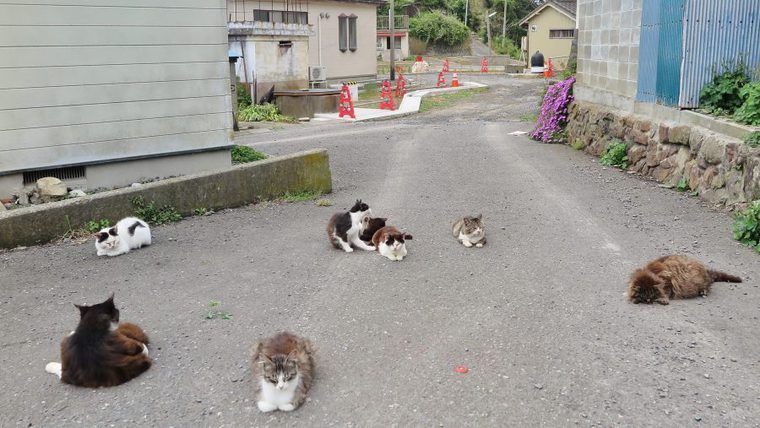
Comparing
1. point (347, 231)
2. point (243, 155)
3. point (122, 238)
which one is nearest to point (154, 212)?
point (122, 238)

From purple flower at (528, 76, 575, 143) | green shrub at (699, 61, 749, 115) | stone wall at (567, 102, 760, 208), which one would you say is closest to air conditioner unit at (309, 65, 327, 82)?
purple flower at (528, 76, 575, 143)

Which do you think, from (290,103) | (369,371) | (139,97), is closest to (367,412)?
(369,371)

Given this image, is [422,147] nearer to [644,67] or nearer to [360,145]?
[360,145]

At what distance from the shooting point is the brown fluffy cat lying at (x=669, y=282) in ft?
19.5

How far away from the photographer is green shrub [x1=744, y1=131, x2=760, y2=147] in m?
8.58

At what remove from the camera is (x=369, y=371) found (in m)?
4.79

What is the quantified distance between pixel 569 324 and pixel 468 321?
80 cm

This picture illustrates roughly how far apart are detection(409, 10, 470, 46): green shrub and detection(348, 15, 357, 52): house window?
25.8 m

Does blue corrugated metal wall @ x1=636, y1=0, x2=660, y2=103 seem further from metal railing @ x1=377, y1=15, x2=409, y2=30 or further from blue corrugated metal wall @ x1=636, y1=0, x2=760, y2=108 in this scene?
metal railing @ x1=377, y1=15, x2=409, y2=30

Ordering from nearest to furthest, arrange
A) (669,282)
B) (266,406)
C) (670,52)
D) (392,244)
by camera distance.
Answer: (266,406) → (669,282) → (392,244) → (670,52)

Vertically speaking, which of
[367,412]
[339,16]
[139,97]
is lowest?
[367,412]

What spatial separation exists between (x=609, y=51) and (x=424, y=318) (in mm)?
10078

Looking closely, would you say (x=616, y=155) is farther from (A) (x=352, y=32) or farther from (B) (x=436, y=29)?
(B) (x=436, y=29)

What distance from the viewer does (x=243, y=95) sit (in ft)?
78.9
